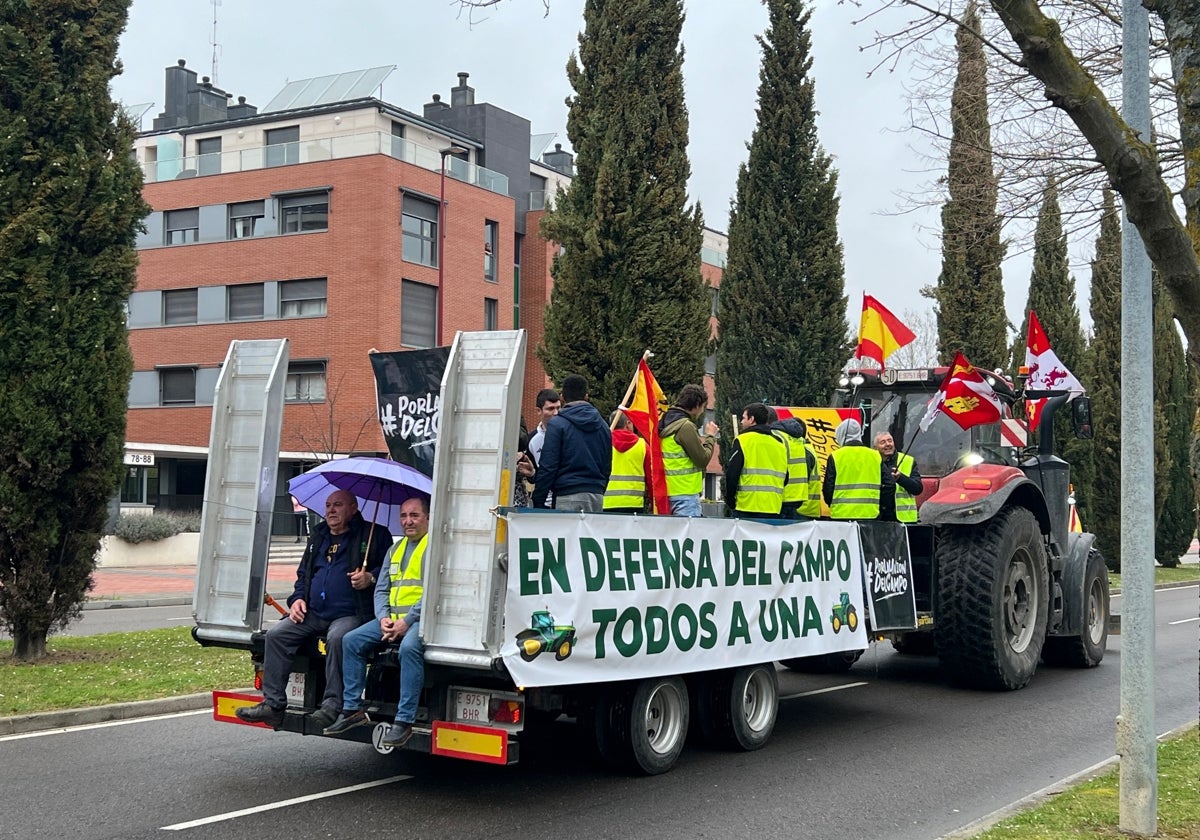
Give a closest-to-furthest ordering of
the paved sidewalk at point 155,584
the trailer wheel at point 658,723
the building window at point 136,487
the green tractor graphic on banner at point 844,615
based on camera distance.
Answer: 1. the trailer wheel at point 658,723
2. the green tractor graphic on banner at point 844,615
3. the paved sidewalk at point 155,584
4. the building window at point 136,487

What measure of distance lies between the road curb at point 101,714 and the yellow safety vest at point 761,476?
16.3 feet

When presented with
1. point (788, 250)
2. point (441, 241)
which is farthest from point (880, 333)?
point (441, 241)

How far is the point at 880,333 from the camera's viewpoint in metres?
13.0

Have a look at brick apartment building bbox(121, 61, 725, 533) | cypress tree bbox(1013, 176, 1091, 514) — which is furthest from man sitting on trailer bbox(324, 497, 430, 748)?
brick apartment building bbox(121, 61, 725, 533)

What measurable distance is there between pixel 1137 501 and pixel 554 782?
3.89m

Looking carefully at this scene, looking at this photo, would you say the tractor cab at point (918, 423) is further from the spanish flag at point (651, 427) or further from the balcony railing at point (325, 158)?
the balcony railing at point (325, 158)

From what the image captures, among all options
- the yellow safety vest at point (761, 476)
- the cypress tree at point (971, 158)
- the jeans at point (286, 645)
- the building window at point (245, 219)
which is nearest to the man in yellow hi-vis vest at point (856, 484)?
the yellow safety vest at point (761, 476)

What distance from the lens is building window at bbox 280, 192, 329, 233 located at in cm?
4325

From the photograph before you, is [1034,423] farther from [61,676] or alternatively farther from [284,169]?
[284,169]

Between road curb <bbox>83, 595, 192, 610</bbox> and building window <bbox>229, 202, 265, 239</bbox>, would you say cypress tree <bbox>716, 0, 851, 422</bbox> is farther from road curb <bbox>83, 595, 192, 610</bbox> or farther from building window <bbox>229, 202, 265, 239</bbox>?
building window <bbox>229, 202, 265, 239</bbox>

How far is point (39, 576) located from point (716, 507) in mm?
6799

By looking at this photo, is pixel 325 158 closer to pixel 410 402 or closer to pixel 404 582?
pixel 410 402

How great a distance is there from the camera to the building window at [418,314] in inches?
1702

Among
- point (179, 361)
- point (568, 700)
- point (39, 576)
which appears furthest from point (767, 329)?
point (179, 361)
